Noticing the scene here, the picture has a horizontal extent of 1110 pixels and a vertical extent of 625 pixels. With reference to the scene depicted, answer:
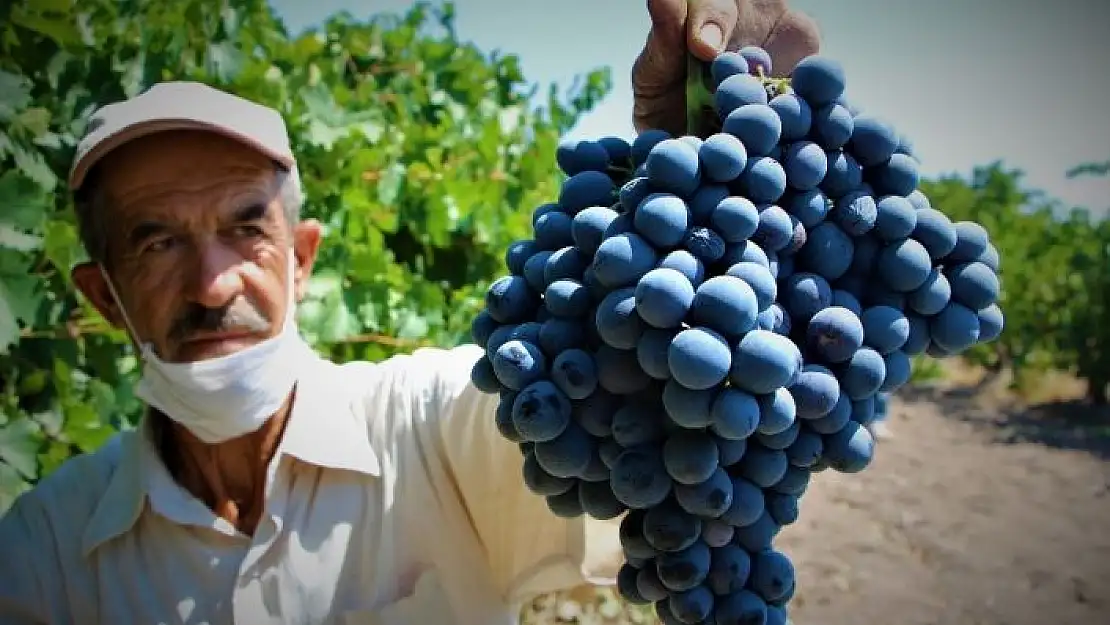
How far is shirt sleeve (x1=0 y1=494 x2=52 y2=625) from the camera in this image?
1540 millimetres

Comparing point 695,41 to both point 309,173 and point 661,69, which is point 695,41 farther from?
point 309,173

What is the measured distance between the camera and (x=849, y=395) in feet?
2.87

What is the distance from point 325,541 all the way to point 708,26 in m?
1.14

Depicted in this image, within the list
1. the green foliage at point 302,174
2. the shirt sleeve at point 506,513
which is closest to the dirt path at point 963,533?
the green foliage at point 302,174

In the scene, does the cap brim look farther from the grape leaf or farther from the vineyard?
the grape leaf

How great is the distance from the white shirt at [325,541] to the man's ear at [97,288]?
327 mm

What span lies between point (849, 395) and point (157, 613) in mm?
1326

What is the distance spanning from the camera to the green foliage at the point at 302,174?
2.08 m

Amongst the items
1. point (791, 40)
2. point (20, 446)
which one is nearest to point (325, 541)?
point (20, 446)

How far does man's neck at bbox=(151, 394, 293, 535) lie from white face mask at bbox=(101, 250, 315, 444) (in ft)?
0.18

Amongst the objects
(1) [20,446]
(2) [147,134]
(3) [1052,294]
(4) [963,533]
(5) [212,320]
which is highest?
(3) [1052,294]

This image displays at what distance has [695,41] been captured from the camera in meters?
1.00

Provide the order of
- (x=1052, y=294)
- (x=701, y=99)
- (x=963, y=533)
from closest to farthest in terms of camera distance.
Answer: (x=701, y=99) < (x=963, y=533) < (x=1052, y=294)

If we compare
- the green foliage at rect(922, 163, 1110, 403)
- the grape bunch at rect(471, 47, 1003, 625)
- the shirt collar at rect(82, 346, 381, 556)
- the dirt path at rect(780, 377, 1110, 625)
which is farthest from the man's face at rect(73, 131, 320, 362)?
the green foliage at rect(922, 163, 1110, 403)
